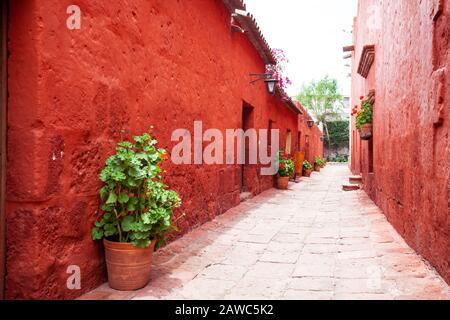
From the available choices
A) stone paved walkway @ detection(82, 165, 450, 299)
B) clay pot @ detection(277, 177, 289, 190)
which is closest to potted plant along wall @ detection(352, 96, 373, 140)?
stone paved walkway @ detection(82, 165, 450, 299)

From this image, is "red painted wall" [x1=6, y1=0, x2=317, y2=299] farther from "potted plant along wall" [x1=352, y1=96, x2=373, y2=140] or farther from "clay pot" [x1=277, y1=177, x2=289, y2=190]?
"clay pot" [x1=277, y1=177, x2=289, y2=190]

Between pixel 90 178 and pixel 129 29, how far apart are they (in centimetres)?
138

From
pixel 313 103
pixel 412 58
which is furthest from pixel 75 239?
pixel 313 103

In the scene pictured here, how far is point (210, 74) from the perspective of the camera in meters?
5.77

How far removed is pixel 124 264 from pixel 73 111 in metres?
1.14

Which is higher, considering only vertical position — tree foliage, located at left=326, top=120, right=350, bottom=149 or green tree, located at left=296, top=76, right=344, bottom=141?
green tree, located at left=296, top=76, right=344, bottom=141

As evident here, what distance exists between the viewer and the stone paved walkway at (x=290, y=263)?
9.73 ft

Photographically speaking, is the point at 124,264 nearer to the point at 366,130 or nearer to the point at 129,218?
the point at 129,218

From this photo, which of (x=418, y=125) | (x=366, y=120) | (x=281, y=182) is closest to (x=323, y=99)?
(x=281, y=182)

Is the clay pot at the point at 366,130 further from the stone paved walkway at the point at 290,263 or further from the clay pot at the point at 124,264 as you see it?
the clay pot at the point at 124,264

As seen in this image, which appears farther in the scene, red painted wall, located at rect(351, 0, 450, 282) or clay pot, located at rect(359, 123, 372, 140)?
clay pot, located at rect(359, 123, 372, 140)

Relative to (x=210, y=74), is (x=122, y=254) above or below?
below

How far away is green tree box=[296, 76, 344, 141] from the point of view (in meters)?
43.6
